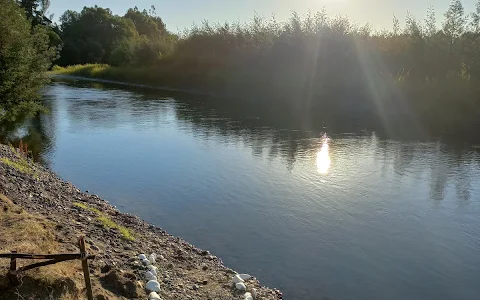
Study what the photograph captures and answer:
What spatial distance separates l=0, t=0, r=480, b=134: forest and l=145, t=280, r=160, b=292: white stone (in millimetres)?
19274

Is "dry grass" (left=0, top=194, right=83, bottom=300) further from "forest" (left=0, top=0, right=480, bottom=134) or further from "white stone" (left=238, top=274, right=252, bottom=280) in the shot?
"forest" (left=0, top=0, right=480, bottom=134)

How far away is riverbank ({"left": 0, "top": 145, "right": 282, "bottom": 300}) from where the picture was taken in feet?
18.5

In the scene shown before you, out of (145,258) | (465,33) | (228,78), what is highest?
(465,33)

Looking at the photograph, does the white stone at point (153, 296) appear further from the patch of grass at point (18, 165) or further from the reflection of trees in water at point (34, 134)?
the reflection of trees in water at point (34, 134)

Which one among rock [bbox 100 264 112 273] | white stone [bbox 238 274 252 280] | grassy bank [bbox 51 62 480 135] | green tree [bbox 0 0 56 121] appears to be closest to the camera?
rock [bbox 100 264 112 273]

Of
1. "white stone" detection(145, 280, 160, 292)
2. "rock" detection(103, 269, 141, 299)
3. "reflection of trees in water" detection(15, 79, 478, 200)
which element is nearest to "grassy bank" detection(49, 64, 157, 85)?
"reflection of trees in water" detection(15, 79, 478, 200)

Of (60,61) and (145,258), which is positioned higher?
(60,61)

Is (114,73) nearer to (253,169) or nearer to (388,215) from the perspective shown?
(253,169)

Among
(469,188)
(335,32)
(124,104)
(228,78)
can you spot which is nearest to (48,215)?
(469,188)

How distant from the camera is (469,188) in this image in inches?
588

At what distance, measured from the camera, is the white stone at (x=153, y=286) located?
655 cm

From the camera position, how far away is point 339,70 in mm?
35906

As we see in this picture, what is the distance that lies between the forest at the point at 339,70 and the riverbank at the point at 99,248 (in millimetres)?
14863

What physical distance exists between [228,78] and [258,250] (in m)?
34.7
